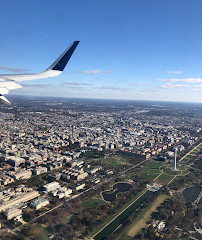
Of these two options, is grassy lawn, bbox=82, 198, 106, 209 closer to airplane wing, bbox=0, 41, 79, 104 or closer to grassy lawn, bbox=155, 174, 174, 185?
grassy lawn, bbox=155, 174, 174, 185

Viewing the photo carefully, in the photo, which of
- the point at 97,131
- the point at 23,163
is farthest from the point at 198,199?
the point at 97,131

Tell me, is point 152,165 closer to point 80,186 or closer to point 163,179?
point 163,179

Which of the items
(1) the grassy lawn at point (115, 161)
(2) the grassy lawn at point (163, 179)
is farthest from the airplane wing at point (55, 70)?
(1) the grassy lawn at point (115, 161)

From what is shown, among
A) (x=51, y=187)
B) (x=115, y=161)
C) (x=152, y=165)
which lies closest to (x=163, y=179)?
(x=152, y=165)

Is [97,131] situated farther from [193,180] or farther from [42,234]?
[42,234]

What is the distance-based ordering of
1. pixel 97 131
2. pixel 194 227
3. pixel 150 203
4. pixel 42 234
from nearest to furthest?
pixel 42 234, pixel 194 227, pixel 150 203, pixel 97 131

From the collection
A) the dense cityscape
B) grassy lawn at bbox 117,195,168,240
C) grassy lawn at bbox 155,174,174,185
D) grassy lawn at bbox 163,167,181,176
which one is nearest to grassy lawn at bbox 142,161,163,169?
the dense cityscape
